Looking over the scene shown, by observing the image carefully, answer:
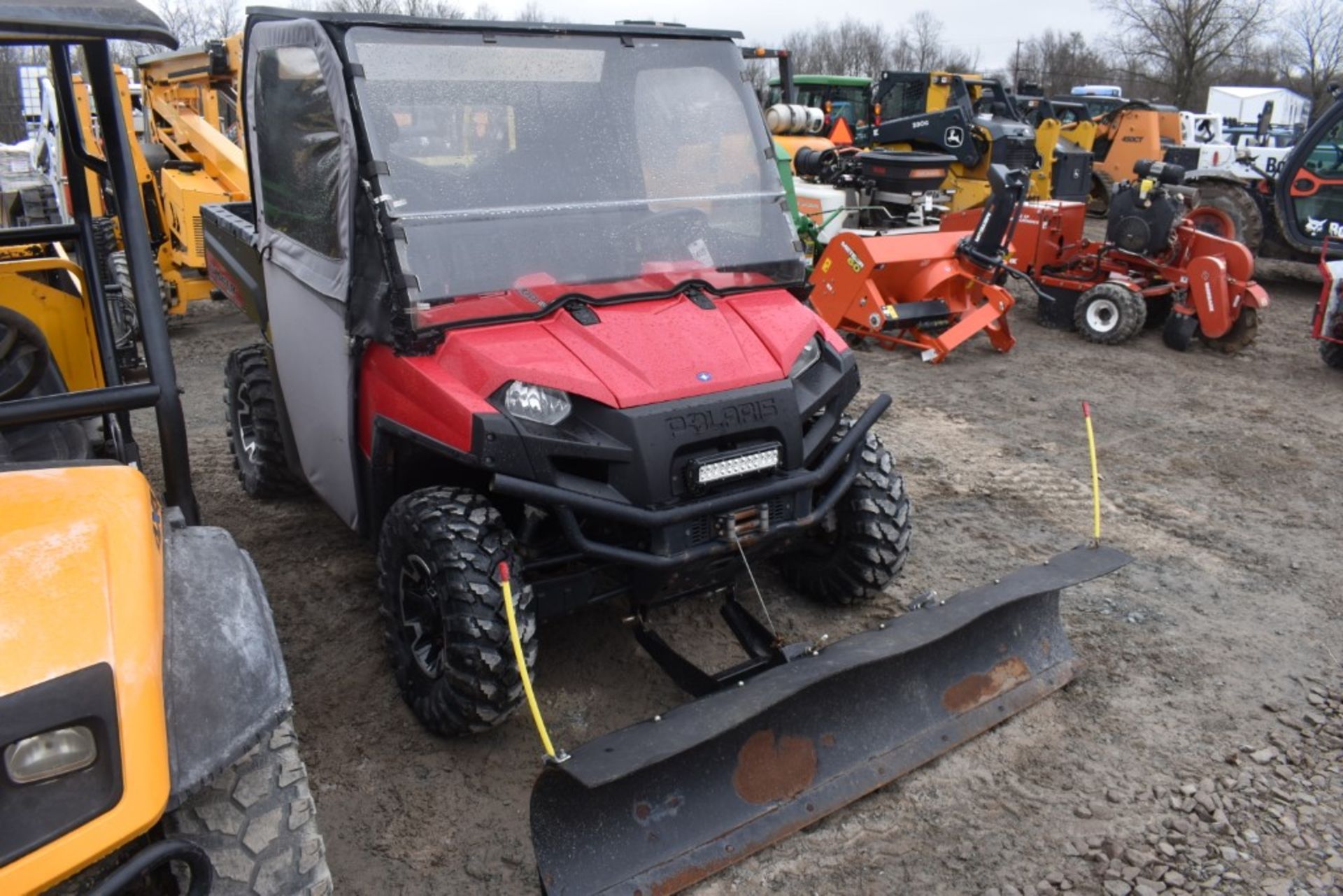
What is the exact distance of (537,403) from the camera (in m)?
3.01

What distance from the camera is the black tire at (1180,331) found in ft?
27.7

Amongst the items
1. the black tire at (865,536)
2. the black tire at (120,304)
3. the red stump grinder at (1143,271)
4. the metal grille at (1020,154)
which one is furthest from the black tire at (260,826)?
the metal grille at (1020,154)

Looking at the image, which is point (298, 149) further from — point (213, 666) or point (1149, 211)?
point (1149, 211)

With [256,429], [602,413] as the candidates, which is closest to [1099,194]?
[256,429]

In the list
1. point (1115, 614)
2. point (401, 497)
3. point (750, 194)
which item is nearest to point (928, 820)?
point (1115, 614)

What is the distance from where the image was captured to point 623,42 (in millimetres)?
3699

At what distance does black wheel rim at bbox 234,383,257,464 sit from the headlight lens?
3735mm

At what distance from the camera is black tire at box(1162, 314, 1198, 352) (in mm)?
8445

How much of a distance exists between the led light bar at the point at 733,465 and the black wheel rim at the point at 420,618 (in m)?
0.89

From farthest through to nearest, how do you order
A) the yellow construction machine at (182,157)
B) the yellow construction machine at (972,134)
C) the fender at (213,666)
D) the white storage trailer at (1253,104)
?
the white storage trailer at (1253,104) → the yellow construction machine at (972,134) → the yellow construction machine at (182,157) → the fender at (213,666)

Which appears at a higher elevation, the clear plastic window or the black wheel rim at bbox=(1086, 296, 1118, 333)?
the clear plastic window

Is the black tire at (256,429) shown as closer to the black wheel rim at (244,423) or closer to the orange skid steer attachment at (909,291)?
the black wheel rim at (244,423)

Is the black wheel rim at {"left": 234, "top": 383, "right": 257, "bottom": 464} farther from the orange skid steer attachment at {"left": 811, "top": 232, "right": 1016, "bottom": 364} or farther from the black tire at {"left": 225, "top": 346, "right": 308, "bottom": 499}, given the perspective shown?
the orange skid steer attachment at {"left": 811, "top": 232, "right": 1016, "bottom": 364}

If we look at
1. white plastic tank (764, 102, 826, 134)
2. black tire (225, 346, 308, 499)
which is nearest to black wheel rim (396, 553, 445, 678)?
black tire (225, 346, 308, 499)
